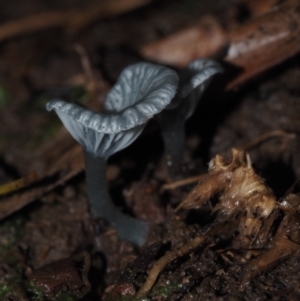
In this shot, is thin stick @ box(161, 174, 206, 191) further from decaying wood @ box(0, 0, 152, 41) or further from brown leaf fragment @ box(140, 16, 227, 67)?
Result: decaying wood @ box(0, 0, 152, 41)

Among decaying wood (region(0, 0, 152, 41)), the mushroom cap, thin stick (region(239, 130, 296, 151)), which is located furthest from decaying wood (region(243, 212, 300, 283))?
decaying wood (region(0, 0, 152, 41))

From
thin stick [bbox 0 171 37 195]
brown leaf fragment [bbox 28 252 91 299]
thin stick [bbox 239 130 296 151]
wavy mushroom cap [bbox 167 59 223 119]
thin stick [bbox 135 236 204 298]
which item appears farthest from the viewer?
thin stick [bbox 239 130 296 151]

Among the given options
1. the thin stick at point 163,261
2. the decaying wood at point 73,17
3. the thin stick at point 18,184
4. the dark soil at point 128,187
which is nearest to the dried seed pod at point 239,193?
the dark soil at point 128,187

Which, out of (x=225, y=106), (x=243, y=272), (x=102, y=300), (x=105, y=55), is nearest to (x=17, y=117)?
(x=105, y=55)

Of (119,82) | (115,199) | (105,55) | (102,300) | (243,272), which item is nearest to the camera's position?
(243,272)

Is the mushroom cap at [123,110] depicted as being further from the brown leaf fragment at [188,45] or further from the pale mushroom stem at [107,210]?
the brown leaf fragment at [188,45]

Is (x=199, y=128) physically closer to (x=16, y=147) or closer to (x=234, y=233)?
(x=234, y=233)
